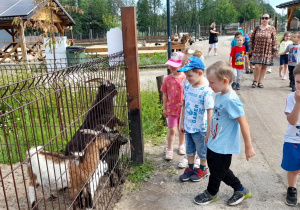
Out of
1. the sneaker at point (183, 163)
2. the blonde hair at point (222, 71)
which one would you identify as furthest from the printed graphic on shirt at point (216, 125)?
the sneaker at point (183, 163)

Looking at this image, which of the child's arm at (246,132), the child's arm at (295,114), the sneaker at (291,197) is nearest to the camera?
the child's arm at (295,114)

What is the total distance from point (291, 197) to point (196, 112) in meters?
1.30

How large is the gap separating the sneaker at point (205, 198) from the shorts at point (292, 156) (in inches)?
31.1

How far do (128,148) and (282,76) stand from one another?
687 centimetres

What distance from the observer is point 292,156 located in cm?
280

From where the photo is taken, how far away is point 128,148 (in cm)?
408

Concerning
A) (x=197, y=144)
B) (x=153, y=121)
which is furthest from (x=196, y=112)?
(x=153, y=121)

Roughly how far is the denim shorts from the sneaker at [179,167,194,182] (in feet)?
0.71

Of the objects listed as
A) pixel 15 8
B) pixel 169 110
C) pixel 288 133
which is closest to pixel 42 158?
pixel 169 110

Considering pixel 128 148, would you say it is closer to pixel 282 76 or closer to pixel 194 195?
pixel 194 195

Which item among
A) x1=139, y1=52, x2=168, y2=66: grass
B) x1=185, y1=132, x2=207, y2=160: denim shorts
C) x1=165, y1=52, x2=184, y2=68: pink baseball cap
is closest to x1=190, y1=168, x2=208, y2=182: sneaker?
x1=185, y1=132, x2=207, y2=160: denim shorts

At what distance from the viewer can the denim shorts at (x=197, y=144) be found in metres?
3.33

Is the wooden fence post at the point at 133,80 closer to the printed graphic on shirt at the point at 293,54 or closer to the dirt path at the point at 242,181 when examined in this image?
the dirt path at the point at 242,181

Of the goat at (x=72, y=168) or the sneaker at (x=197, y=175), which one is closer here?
the goat at (x=72, y=168)
